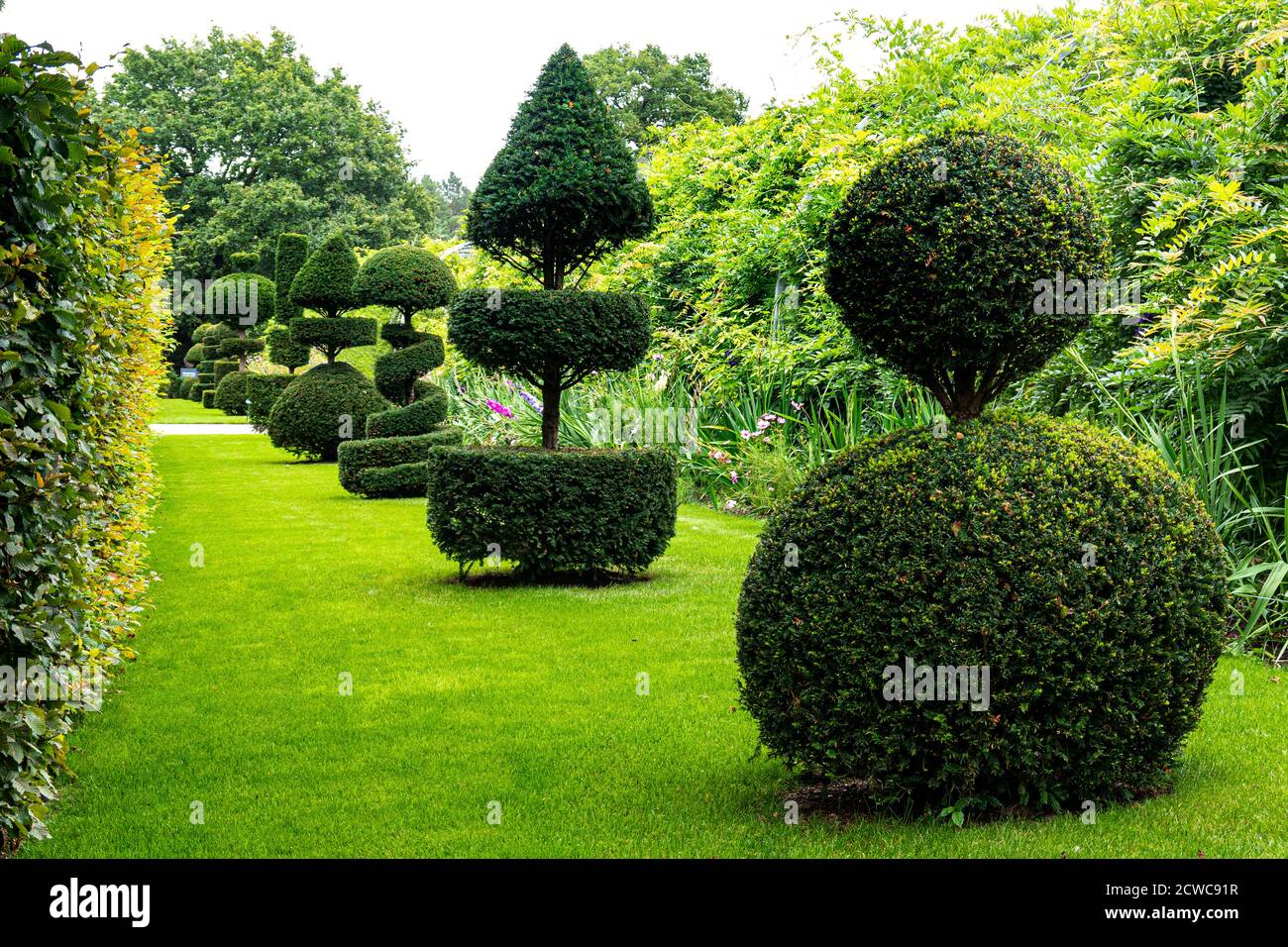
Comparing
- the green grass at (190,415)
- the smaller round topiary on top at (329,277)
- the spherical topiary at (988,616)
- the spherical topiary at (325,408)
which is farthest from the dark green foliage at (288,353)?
the spherical topiary at (988,616)

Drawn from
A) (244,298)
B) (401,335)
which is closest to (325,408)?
(401,335)

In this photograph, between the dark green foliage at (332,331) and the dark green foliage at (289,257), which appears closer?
the dark green foliage at (332,331)

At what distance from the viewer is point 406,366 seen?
700 inches

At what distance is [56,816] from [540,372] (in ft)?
19.7

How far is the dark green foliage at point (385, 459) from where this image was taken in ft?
Answer: 54.1

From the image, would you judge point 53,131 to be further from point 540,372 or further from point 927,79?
point 927,79

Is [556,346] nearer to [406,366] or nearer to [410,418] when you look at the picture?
[410,418]

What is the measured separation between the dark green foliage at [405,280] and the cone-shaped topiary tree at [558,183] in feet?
23.9

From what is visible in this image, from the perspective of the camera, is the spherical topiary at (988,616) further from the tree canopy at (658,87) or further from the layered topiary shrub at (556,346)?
the tree canopy at (658,87)

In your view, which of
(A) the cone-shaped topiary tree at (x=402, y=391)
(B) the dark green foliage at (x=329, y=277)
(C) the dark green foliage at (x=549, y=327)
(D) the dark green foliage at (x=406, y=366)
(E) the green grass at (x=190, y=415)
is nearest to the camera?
(C) the dark green foliage at (x=549, y=327)

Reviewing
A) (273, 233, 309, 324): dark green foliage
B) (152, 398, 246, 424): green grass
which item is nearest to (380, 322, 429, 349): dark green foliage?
(273, 233, 309, 324): dark green foliage

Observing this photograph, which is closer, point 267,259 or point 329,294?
point 329,294

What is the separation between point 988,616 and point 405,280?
14.4 m

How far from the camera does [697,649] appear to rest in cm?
747
